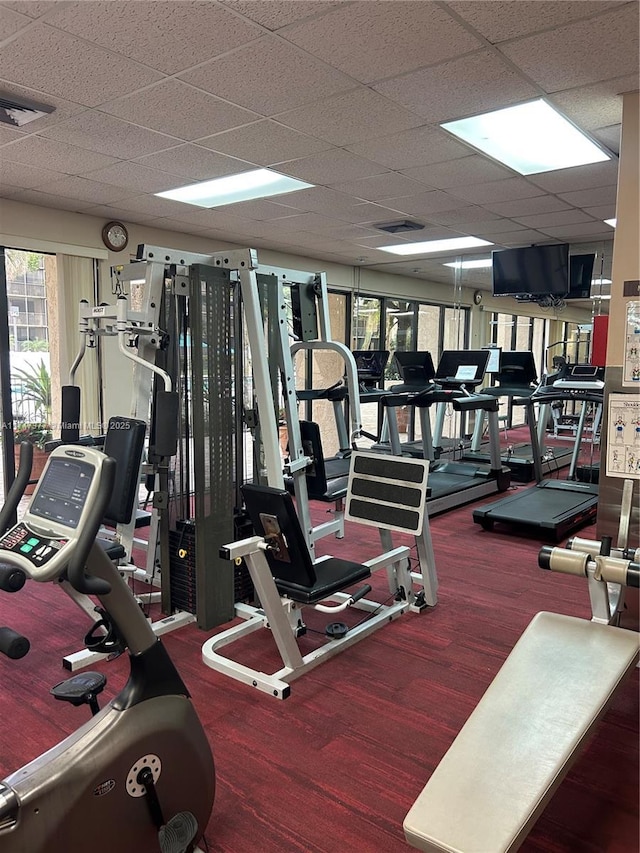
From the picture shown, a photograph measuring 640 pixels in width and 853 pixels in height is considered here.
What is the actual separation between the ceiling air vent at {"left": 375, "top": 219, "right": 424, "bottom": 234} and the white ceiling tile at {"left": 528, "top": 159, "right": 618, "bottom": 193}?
141cm

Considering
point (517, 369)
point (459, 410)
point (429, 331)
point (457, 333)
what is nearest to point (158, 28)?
point (459, 410)

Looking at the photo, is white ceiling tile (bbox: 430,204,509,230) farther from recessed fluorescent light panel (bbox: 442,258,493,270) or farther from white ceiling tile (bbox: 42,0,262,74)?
white ceiling tile (bbox: 42,0,262,74)

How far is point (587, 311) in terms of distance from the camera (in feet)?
42.2

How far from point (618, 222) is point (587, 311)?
10.9m

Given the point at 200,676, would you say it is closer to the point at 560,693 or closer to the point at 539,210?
the point at 560,693

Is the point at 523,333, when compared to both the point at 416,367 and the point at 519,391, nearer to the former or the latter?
the point at 519,391

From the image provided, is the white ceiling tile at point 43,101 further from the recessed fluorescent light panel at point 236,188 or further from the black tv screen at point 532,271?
the black tv screen at point 532,271

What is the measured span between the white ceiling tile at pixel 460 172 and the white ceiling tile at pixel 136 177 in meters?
1.60

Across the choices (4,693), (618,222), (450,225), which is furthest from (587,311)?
(4,693)

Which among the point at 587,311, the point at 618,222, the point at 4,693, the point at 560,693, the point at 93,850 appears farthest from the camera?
the point at 587,311

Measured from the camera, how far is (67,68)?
253 cm

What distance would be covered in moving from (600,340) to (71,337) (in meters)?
4.21

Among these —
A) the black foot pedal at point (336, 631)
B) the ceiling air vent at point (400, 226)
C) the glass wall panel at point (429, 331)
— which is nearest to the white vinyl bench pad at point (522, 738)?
the black foot pedal at point (336, 631)

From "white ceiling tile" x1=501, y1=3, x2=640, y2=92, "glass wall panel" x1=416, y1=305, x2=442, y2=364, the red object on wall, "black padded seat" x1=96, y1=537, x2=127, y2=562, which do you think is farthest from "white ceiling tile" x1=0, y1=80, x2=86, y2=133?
"glass wall panel" x1=416, y1=305, x2=442, y2=364
